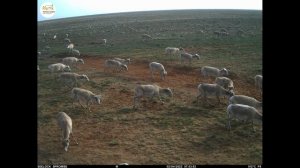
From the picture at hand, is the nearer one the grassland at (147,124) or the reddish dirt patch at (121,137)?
the reddish dirt patch at (121,137)

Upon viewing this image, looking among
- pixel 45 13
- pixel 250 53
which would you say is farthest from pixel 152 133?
pixel 250 53

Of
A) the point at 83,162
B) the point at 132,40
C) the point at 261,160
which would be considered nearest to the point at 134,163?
the point at 83,162

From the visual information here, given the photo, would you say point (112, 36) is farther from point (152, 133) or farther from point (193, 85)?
point (152, 133)

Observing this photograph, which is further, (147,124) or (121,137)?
(147,124)

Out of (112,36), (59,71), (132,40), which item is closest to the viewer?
(59,71)

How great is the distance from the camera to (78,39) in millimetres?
37531

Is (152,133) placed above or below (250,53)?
below

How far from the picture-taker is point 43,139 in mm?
12164

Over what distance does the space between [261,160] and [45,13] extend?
305 inches

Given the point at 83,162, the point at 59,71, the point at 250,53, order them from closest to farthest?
the point at 83,162 → the point at 59,71 → the point at 250,53

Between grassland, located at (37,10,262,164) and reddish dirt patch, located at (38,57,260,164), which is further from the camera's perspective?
grassland, located at (37,10,262,164)

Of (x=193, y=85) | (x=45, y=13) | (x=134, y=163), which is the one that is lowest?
(x=134, y=163)

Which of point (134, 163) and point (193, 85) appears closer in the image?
point (134, 163)

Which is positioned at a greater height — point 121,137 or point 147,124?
point 147,124
